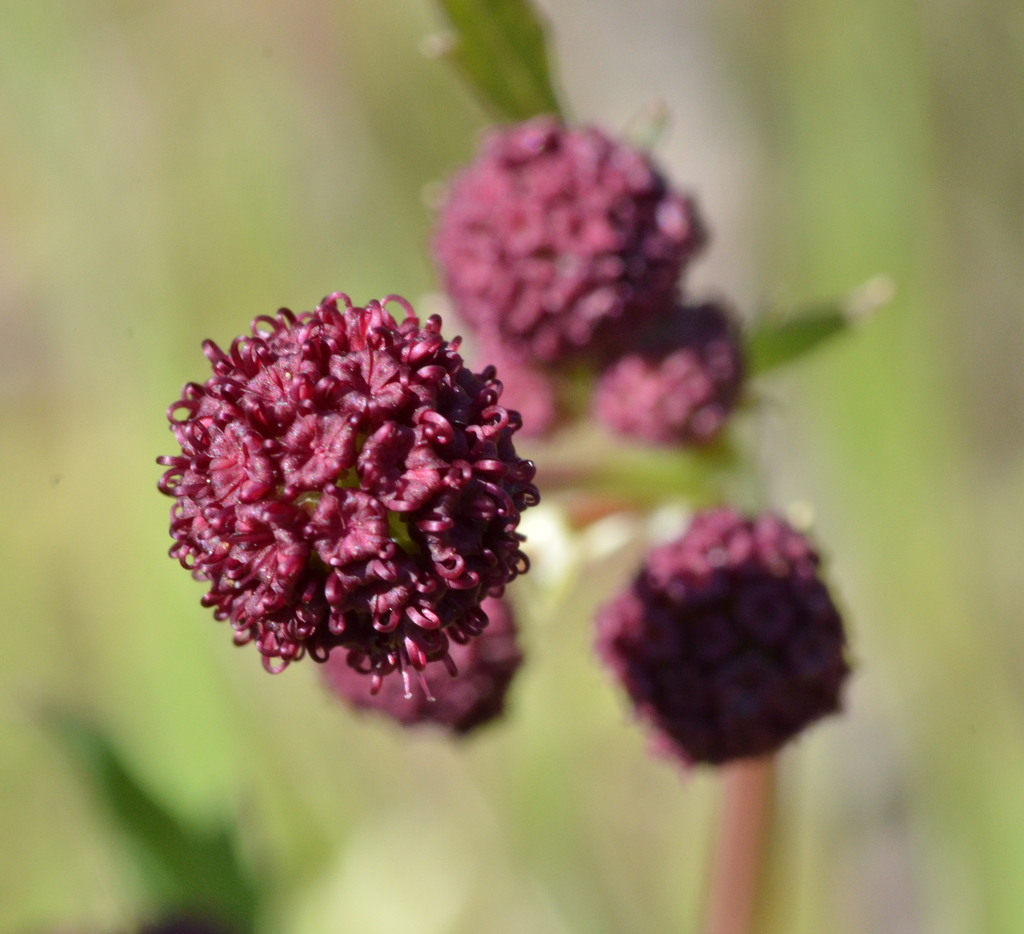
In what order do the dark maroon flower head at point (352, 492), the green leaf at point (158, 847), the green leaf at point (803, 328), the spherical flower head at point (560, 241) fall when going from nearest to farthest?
1. the dark maroon flower head at point (352, 492)
2. the spherical flower head at point (560, 241)
3. the green leaf at point (803, 328)
4. the green leaf at point (158, 847)

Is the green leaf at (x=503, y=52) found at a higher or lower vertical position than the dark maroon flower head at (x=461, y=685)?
higher

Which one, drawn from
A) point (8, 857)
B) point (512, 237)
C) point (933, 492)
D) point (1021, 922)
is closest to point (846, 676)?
point (512, 237)

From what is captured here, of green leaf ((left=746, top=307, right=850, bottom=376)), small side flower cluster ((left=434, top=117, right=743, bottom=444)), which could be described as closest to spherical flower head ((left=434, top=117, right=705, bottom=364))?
small side flower cluster ((left=434, top=117, right=743, bottom=444))

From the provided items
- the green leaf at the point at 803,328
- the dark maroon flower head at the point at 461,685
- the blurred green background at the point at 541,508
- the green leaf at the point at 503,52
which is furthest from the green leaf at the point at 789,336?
the dark maroon flower head at the point at 461,685

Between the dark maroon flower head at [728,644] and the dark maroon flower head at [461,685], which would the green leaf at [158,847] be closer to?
the dark maroon flower head at [461,685]

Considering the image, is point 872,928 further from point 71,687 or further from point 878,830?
point 71,687

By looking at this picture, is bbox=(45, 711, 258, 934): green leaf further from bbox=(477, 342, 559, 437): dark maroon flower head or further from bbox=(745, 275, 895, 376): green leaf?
bbox=(745, 275, 895, 376): green leaf
